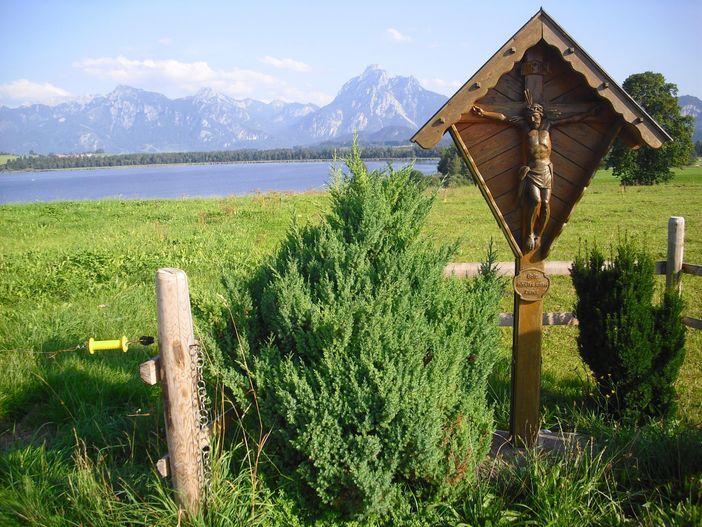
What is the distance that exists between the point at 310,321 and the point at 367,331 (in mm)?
405

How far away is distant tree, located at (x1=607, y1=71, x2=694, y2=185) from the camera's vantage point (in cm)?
3469

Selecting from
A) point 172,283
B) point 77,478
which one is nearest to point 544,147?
point 172,283

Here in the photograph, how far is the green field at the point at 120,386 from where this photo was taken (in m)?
3.24

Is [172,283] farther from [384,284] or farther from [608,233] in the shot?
[608,233]

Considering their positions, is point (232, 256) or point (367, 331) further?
point (232, 256)

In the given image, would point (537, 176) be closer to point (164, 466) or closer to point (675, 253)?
point (675, 253)

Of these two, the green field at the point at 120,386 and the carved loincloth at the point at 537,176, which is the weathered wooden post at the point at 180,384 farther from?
the carved loincloth at the point at 537,176

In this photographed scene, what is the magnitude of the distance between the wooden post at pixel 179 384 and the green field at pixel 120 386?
6.5 inches

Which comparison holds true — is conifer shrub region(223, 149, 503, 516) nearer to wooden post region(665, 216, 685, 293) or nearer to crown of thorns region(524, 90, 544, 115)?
crown of thorns region(524, 90, 544, 115)

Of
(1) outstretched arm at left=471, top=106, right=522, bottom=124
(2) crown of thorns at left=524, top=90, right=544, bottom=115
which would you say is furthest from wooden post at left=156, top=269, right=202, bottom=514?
(2) crown of thorns at left=524, top=90, right=544, bottom=115

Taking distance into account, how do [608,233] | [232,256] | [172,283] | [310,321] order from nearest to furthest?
[172,283], [310,321], [232,256], [608,233]

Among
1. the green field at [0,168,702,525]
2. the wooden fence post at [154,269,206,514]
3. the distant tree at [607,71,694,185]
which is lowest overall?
the green field at [0,168,702,525]

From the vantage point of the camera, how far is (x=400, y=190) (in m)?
3.94

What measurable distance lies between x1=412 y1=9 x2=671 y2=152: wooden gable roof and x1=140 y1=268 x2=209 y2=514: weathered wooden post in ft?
6.46
